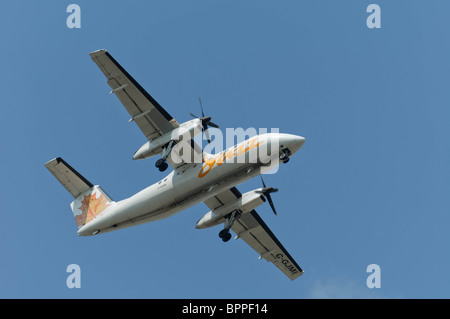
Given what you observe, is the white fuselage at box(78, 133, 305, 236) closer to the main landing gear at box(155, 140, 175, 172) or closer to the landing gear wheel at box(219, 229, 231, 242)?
the main landing gear at box(155, 140, 175, 172)

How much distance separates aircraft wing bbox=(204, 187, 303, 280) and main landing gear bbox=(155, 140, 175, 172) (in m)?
6.80

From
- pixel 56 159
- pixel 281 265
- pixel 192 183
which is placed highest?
pixel 56 159

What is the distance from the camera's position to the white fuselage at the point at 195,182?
2814 cm

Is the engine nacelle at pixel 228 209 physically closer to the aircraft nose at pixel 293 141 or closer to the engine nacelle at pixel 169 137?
the aircraft nose at pixel 293 141

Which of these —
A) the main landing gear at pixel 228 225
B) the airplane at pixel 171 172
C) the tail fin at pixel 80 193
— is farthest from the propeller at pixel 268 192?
the tail fin at pixel 80 193

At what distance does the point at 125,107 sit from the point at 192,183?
512 centimetres

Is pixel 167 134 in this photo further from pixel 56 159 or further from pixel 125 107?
pixel 56 159

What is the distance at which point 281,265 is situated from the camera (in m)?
35.7

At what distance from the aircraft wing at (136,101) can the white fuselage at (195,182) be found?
92.1 inches

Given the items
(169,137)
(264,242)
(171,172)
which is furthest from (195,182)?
(264,242)

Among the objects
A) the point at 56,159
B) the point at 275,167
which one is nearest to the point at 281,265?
the point at 275,167

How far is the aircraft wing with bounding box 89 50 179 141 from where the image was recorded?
1142 inches

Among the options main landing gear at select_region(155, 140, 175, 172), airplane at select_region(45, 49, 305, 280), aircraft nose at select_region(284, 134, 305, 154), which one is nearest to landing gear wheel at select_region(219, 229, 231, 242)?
airplane at select_region(45, 49, 305, 280)

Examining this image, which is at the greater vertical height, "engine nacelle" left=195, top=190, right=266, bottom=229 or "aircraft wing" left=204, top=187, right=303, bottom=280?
"engine nacelle" left=195, top=190, right=266, bottom=229
